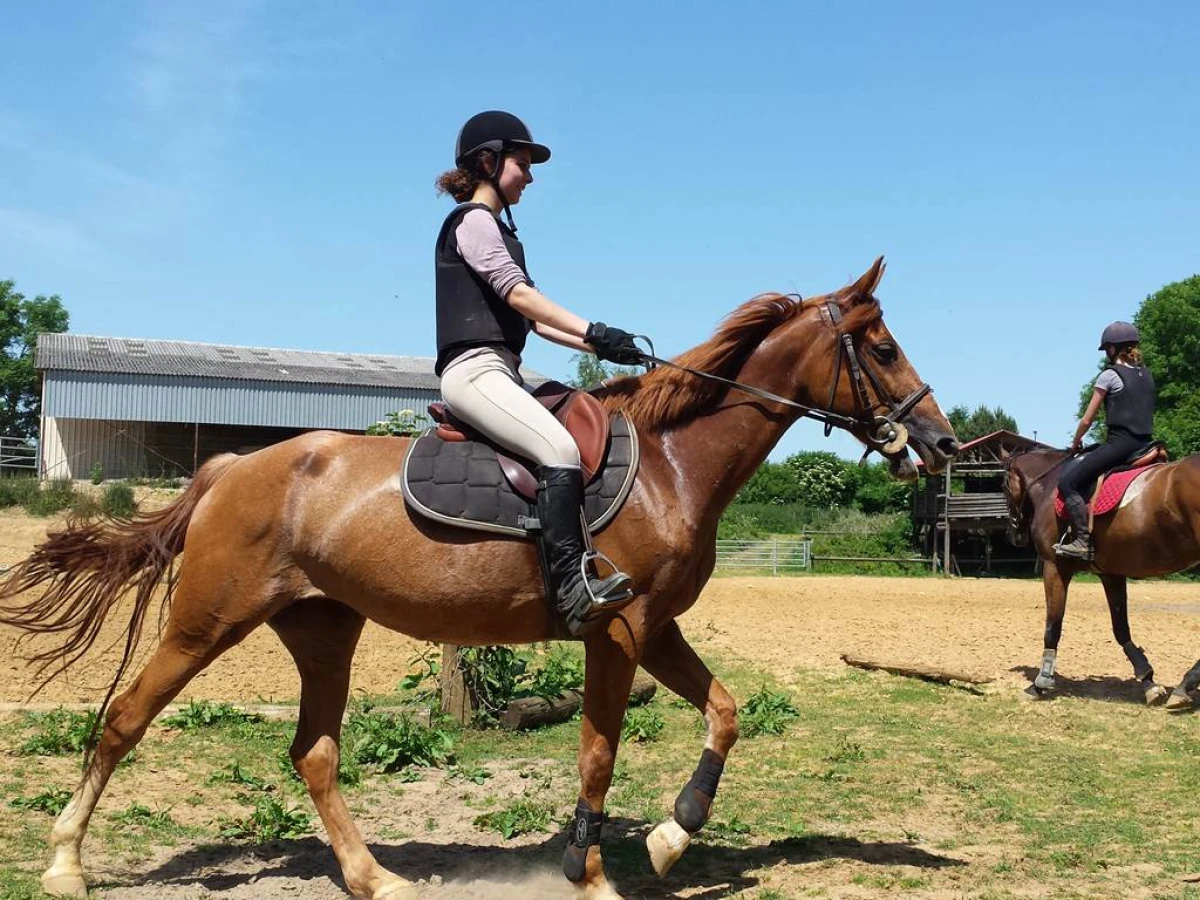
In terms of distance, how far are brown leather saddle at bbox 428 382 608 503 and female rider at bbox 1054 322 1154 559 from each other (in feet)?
22.4

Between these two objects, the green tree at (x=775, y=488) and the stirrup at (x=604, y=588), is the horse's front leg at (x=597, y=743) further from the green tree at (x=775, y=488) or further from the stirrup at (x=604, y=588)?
the green tree at (x=775, y=488)

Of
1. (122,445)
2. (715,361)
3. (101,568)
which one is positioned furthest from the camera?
(122,445)

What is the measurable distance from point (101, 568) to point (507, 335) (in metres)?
2.60

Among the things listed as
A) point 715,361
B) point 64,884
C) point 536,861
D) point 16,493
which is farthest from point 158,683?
point 16,493

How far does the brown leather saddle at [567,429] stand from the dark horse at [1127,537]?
7.12 metres

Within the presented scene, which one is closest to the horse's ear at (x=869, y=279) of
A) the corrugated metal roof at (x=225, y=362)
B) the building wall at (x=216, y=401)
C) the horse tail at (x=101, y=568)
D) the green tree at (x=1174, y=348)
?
the horse tail at (x=101, y=568)

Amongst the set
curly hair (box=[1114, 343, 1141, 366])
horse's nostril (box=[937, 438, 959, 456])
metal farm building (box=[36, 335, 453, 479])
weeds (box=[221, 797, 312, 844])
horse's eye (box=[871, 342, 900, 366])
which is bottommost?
weeds (box=[221, 797, 312, 844])

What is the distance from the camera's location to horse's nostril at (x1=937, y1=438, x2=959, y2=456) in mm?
5043

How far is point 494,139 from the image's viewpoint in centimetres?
508

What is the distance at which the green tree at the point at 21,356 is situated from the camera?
65375 millimetres

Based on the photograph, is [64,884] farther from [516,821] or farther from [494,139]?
[494,139]

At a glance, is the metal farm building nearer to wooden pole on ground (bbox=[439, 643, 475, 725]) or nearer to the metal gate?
the metal gate

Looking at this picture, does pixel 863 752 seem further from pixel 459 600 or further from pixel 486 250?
pixel 486 250

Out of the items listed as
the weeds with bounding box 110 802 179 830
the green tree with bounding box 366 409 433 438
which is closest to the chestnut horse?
the weeds with bounding box 110 802 179 830
